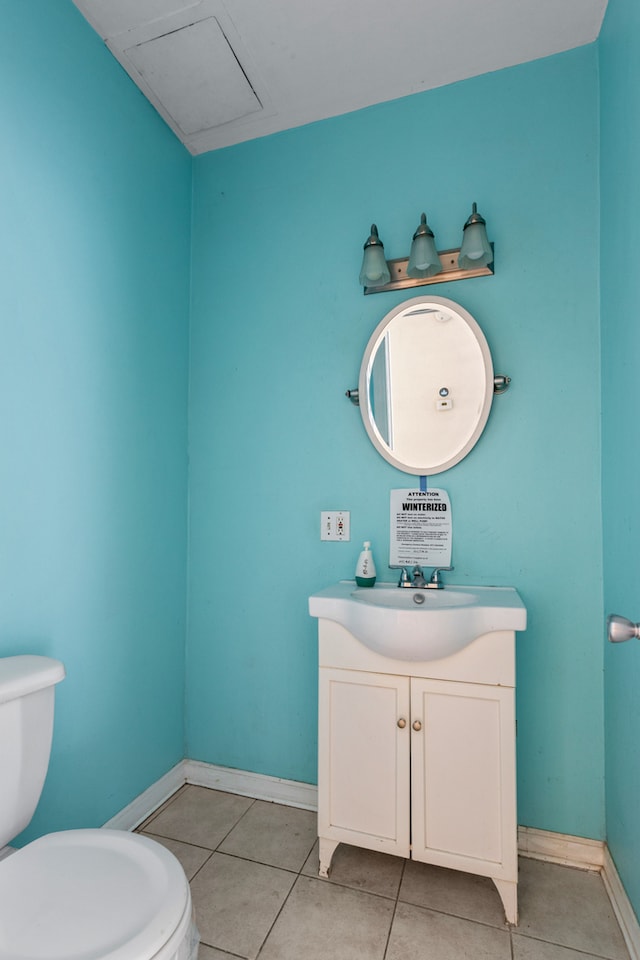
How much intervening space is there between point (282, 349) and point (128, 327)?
21.2 inches

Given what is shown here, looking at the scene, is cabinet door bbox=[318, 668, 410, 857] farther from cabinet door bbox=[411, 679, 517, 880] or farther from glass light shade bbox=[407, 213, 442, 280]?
glass light shade bbox=[407, 213, 442, 280]

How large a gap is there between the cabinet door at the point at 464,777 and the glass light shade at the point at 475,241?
49.2 inches

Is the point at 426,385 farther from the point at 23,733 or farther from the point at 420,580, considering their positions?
the point at 23,733

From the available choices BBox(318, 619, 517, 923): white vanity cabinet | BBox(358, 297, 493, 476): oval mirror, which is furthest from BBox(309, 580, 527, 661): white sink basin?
BBox(358, 297, 493, 476): oval mirror

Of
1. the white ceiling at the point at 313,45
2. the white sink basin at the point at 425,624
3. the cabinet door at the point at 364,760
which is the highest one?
the white ceiling at the point at 313,45

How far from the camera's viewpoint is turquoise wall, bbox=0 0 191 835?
1.29 meters

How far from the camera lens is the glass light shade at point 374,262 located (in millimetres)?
1659

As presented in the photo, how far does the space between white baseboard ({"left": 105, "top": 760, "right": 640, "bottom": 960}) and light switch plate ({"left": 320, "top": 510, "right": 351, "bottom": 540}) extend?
881 mm

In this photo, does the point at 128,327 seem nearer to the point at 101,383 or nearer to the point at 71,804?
the point at 101,383

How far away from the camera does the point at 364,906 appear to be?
1.33m

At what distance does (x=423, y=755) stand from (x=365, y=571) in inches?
21.2

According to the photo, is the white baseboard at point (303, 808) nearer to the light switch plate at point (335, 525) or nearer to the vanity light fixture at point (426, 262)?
the light switch plate at point (335, 525)

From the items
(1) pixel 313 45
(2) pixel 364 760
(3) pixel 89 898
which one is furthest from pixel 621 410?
(3) pixel 89 898

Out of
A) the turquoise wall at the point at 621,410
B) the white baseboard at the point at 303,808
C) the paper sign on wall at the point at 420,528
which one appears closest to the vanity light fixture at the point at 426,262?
the turquoise wall at the point at 621,410
